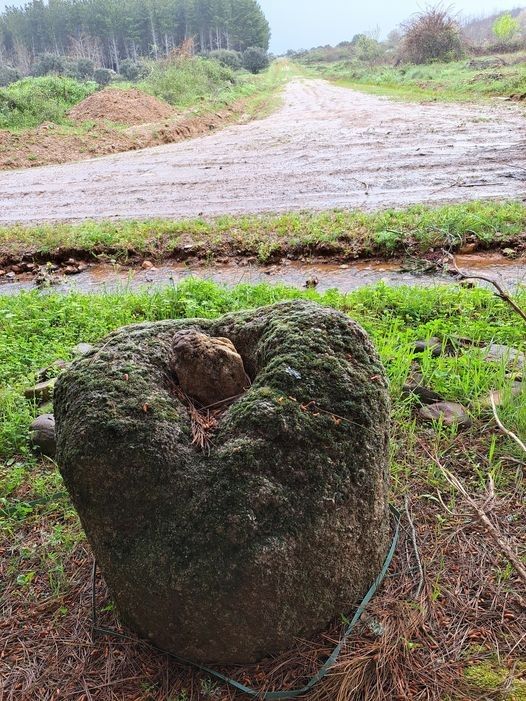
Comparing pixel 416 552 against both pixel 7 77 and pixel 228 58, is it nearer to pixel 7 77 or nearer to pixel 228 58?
pixel 7 77

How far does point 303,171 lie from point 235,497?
31.5ft

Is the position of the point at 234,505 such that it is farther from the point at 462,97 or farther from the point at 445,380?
the point at 462,97

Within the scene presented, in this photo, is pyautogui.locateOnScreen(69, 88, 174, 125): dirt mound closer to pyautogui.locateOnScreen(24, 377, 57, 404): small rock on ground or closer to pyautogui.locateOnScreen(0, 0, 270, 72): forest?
pyautogui.locateOnScreen(24, 377, 57, 404): small rock on ground

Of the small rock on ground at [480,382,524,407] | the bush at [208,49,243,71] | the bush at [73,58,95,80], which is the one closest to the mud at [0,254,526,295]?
the small rock on ground at [480,382,524,407]

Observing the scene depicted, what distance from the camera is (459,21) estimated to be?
109ft

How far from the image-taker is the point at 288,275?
616 centimetres

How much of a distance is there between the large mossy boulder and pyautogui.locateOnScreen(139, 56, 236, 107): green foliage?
23920 mm

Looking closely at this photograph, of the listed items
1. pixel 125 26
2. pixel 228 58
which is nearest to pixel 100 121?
pixel 228 58

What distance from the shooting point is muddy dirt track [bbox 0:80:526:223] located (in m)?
8.46

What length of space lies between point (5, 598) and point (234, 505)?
1.16 meters

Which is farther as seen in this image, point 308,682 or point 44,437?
point 44,437

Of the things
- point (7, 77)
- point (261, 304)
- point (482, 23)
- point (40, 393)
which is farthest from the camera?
point (482, 23)

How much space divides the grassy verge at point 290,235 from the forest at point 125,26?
184ft

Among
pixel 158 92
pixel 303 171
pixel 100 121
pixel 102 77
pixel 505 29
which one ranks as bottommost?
pixel 303 171
